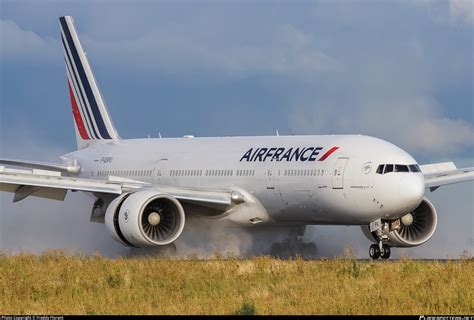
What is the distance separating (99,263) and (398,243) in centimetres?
1335

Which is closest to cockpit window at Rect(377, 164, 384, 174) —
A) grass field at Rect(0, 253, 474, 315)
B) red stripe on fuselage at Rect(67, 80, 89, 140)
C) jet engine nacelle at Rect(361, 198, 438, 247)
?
Answer: jet engine nacelle at Rect(361, 198, 438, 247)

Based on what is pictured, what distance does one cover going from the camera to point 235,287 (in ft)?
88.8

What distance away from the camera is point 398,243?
42.2 m

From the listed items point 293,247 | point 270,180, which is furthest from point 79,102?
point 270,180

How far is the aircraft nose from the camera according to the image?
123 feet

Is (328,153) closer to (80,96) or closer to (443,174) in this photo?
(443,174)

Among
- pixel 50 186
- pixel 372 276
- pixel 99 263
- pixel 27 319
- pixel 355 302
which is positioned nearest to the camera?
pixel 27 319

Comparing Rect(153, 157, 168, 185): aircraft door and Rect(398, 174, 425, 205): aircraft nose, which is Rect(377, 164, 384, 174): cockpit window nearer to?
Rect(398, 174, 425, 205): aircraft nose

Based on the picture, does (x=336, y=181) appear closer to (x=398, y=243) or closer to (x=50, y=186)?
(x=398, y=243)

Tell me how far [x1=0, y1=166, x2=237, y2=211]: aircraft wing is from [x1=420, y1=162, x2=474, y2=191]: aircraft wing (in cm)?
678

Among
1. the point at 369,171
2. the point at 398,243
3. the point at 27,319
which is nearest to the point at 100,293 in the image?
the point at 27,319

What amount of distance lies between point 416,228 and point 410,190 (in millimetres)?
5370

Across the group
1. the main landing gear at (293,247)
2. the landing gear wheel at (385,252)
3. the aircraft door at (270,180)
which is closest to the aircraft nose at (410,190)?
the landing gear wheel at (385,252)

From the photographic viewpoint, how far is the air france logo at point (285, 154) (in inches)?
1583
